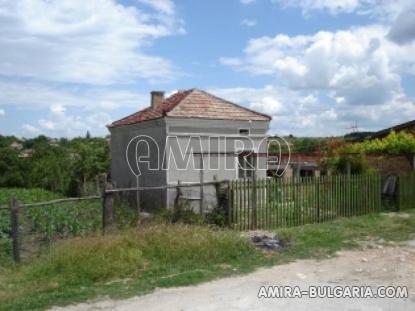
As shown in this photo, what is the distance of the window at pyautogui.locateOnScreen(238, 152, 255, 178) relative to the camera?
2167 cm

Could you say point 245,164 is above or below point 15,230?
above

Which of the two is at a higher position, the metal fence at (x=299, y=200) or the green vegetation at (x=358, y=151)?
the green vegetation at (x=358, y=151)

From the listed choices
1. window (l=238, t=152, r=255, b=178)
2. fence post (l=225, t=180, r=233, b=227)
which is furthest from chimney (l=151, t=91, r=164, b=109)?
fence post (l=225, t=180, r=233, b=227)

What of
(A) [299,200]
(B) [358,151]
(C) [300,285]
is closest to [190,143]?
(A) [299,200]

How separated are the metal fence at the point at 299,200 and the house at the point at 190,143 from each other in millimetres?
4082

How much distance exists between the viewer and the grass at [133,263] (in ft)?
25.6

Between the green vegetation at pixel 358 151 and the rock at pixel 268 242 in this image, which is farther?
the green vegetation at pixel 358 151

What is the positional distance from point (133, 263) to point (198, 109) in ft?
40.3

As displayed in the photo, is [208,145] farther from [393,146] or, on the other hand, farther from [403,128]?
[403,128]

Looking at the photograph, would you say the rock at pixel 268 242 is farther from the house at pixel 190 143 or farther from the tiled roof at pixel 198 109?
the tiled roof at pixel 198 109

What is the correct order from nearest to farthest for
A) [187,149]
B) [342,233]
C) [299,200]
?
[342,233] → [299,200] → [187,149]

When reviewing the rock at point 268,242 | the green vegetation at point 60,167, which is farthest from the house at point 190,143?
the rock at point 268,242

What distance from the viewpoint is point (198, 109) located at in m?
20.8

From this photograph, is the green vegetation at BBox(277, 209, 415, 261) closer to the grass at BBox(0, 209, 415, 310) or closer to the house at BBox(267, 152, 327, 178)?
the grass at BBox(0, 209, 415, 310)
